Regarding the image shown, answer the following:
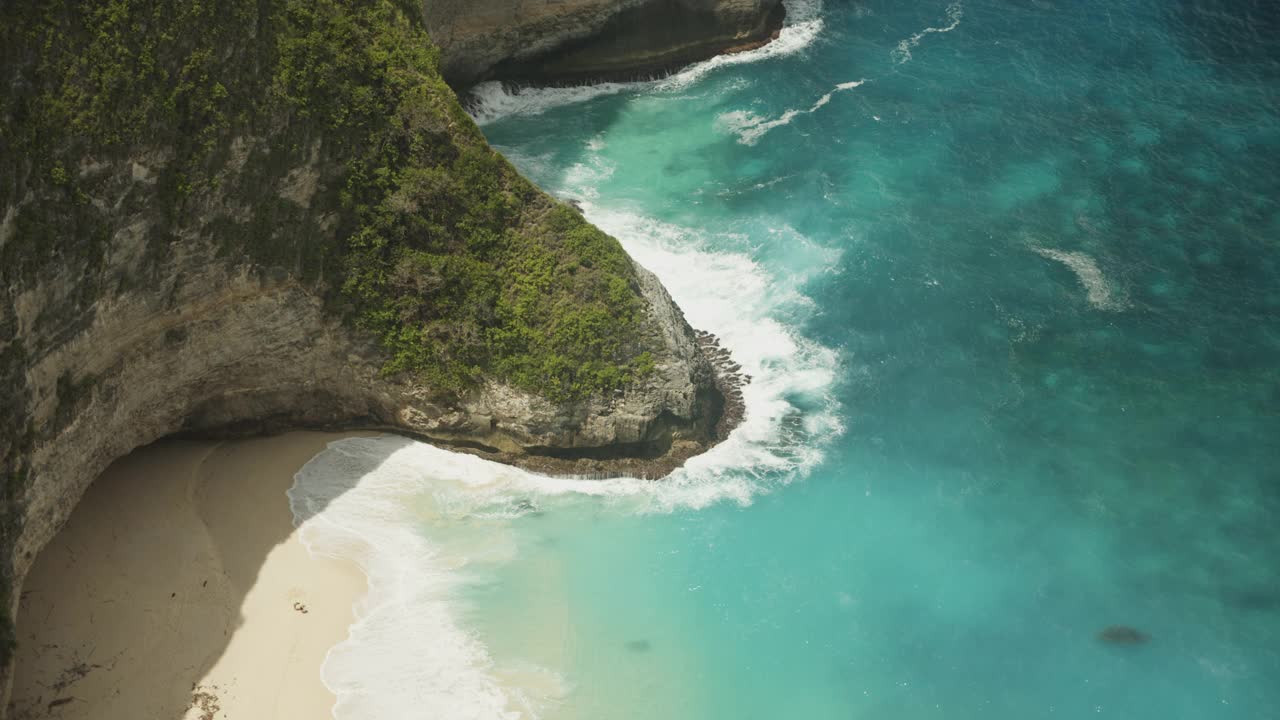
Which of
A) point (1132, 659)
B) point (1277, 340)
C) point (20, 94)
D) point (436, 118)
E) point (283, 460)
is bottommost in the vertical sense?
point (1132, 659)

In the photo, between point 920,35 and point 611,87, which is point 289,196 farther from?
point 920,35

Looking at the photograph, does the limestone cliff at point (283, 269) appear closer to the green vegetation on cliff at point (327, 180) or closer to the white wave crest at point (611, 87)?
the green vegetation on cliff at point (327, 180)

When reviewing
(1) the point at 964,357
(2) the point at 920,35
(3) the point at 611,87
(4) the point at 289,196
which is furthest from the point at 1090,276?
(4) the point at 289,196

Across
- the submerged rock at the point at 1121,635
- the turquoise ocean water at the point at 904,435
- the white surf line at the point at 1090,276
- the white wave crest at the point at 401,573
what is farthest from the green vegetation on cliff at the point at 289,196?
the white surf line at the point at 1090,276

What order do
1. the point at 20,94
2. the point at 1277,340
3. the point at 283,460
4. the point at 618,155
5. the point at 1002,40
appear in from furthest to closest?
1. the point at 1002,40
2. the point at 618,155
3. the point at 1277,340
4. the point at 283,460
5. the point at 20,94

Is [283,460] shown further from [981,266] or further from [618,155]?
[981,266]

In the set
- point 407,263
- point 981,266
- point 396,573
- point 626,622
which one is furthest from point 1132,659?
point 407,263
